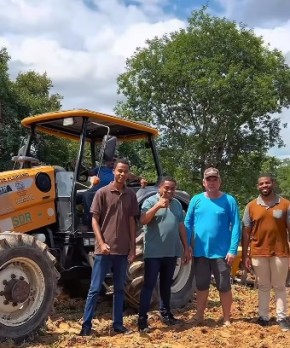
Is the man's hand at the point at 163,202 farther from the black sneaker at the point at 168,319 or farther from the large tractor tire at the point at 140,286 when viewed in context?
the black sneaker at the point at 168,319

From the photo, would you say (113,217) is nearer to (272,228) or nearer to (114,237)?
(114,237)

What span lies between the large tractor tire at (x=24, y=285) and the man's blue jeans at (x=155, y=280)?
894 millimetres

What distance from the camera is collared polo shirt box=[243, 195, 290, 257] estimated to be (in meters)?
6.02

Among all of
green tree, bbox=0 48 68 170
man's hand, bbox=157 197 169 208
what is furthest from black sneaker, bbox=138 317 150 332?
green tree, bbox=0 48 68 170

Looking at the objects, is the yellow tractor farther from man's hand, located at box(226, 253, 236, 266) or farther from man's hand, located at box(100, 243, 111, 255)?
man's hand, located at box(226, 253, 236, 266)

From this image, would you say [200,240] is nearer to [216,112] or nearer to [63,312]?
[63,312]

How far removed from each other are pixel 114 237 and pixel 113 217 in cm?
19

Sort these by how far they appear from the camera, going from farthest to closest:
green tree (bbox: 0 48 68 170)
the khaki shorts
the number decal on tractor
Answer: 1. green tree (bbox: 0 48 68 170)
2. the number decal on tractor
3. the khaki shorts

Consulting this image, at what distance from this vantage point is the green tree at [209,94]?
21.5m

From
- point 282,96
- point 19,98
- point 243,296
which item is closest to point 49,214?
point 243,296

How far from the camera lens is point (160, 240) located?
5.95 metres

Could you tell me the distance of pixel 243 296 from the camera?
8148 mm

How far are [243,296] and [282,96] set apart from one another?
1591 centimetres

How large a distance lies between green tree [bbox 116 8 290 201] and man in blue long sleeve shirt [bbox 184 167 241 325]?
50.4ft
